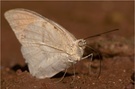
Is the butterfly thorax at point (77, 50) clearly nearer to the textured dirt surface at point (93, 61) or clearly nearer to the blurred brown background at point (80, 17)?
the textured dirt surface at point (93, 61)

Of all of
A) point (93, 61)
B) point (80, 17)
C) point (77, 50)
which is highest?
point (77, 50)

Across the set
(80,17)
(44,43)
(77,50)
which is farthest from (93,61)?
(80,17)

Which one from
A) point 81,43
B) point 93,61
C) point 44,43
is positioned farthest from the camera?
point 93,61

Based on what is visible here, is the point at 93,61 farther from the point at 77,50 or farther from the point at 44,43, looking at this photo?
the point at 77,50

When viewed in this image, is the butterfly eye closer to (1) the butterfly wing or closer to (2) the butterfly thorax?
(2) the butterfly thorax

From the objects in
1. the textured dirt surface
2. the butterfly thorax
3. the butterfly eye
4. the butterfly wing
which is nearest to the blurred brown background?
the textured dirt surface

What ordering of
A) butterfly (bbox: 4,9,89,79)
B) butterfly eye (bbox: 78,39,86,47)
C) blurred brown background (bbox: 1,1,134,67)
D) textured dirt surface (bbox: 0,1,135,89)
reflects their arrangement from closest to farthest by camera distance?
butterfly eye (bbox: 78,39,86,47)
butterfly (bbox: 4,9,89,79)
textured dirt surface (bbox: 0,1,135,89)
blurred brown background (bbox: 1,1,134,67)

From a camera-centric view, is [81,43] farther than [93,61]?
No
